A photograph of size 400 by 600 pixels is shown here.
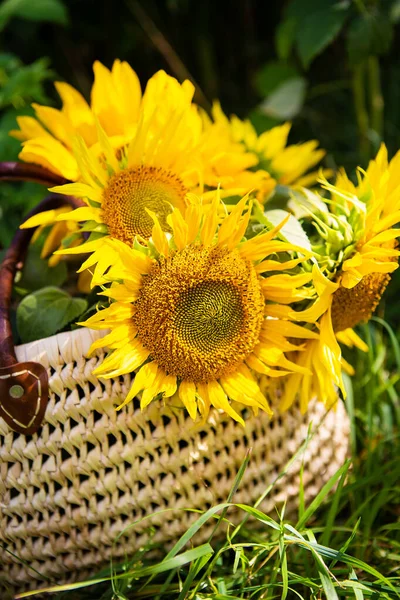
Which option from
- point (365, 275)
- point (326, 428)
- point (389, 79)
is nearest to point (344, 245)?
point (365, 275)

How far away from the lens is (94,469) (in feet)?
2.58

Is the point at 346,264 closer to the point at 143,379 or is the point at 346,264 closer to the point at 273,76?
the point at 143,379

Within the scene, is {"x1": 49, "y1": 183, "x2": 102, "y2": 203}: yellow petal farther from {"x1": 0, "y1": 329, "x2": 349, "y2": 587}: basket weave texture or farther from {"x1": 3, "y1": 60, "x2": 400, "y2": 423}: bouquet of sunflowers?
{"x1": 0, "y1": 329, "x2": 349, "y2": 587}: basket weave texture

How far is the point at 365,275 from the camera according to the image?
787mm

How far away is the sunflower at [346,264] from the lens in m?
0.76

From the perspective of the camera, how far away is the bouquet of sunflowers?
0.73 m

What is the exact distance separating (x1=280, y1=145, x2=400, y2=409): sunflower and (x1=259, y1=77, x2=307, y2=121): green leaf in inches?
23.9

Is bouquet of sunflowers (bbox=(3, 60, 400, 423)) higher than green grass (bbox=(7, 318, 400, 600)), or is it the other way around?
bouquet of sunflowers (bbox=(3, 60, 400, 423))

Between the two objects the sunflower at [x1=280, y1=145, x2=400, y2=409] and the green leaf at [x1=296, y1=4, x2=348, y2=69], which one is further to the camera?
the green leaf at [x1=296, y1=4, x2=348, y2=69]

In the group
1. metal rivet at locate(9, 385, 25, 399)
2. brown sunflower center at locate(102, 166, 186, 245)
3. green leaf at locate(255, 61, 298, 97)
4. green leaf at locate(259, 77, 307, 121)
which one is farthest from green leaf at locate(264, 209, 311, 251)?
green leaf at locate(255, 61, 298, 97)

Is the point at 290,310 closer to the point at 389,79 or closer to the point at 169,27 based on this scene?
the point at 389,79

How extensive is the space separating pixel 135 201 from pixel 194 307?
15cm

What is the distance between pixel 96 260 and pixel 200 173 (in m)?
0.19

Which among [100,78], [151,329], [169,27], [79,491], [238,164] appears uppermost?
[169,27]
